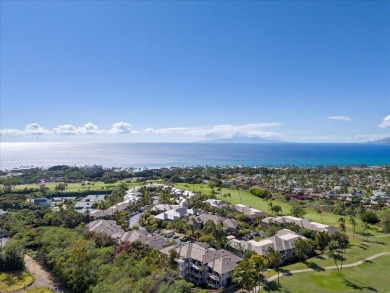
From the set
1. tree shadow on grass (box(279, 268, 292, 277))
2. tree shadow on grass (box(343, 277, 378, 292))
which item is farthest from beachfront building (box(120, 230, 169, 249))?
tree shadow on grass (box(343, 277, 378, 292))

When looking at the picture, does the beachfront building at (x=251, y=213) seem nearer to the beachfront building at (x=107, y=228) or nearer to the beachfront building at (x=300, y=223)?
the beachfront building at (x=300, y=223)

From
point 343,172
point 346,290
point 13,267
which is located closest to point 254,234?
point 346,290

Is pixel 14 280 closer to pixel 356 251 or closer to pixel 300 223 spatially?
pixel 300 223

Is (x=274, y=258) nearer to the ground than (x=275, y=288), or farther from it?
farther from it

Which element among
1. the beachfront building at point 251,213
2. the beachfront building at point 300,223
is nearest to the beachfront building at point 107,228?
the beachfront building at point 251,213

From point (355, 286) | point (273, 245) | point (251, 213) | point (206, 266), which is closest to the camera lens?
point (355, 286)

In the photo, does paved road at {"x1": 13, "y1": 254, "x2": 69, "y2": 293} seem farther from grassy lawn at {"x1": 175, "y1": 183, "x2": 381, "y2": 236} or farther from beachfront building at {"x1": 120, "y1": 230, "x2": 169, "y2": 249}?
grassy lawn at {"x1": 175, "y1": 183, "x2": 381, "y2": 236}

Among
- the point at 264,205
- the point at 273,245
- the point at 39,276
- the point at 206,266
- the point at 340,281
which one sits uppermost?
the point at 273,245

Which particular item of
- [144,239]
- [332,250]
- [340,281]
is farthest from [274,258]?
[144,239]
